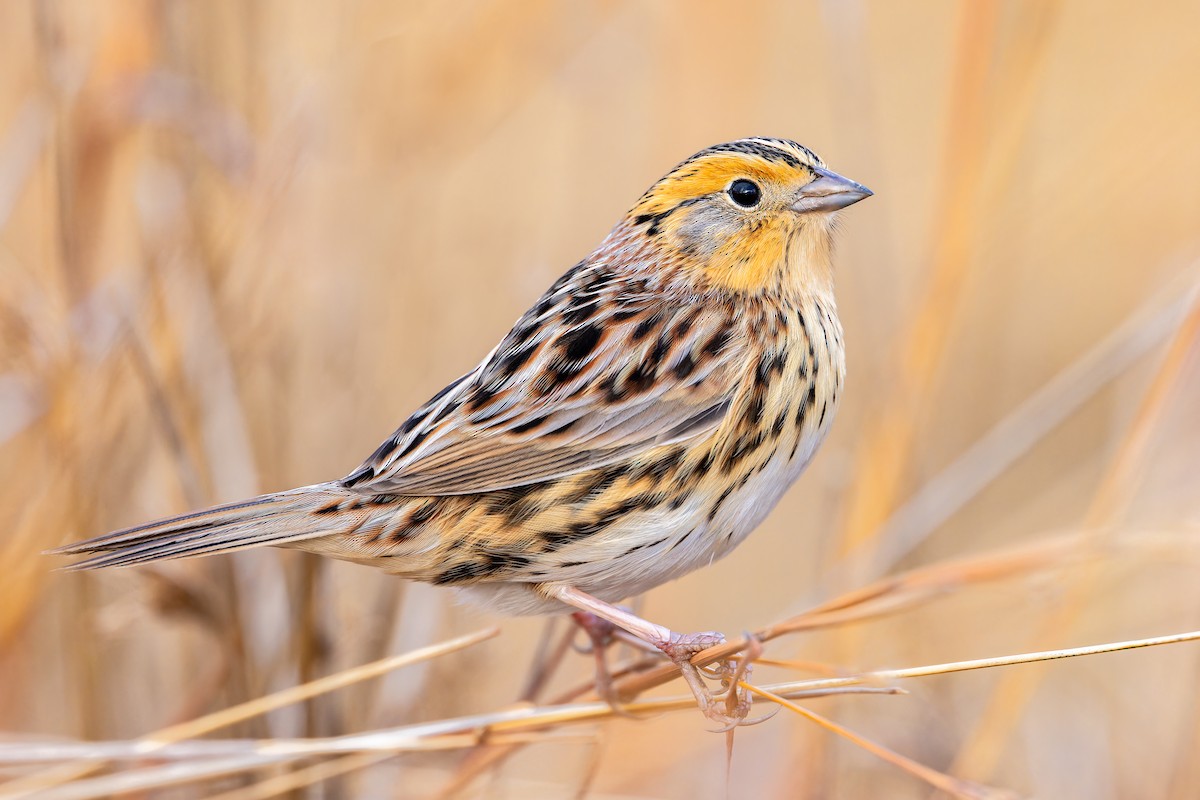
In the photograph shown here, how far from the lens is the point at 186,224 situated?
345 centimetres

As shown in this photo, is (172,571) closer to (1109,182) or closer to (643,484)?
(643,484)

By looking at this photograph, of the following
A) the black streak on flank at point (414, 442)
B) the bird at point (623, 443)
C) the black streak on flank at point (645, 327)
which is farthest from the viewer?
the black streak on flank at point (645, 327)

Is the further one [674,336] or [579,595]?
[674,336]

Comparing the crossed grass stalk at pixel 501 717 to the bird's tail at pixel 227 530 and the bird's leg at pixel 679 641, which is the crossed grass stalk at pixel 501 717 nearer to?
the bird's leg at pixel 679 641


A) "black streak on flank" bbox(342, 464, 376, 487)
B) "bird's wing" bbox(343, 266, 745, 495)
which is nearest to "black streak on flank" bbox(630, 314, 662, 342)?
"bird's wing" bbox(343, 266, 745, 495)

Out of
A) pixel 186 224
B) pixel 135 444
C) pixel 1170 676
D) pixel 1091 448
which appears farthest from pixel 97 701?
pixel 1091 448

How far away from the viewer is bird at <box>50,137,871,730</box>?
2490 millimetres

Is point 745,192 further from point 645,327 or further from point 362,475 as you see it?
point 362,475

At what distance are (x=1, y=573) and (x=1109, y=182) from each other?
9.50 ft

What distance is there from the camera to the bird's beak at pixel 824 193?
276 centimetres

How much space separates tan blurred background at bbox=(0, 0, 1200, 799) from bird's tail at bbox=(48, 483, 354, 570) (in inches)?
22.5

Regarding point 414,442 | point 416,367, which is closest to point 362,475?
point 414,442

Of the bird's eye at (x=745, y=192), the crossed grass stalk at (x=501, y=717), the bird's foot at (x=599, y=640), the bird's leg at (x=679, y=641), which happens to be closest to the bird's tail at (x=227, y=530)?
the crossed grass stalk at (x=501, y=717)

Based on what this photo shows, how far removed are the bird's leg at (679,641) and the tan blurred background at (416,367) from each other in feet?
0.91
